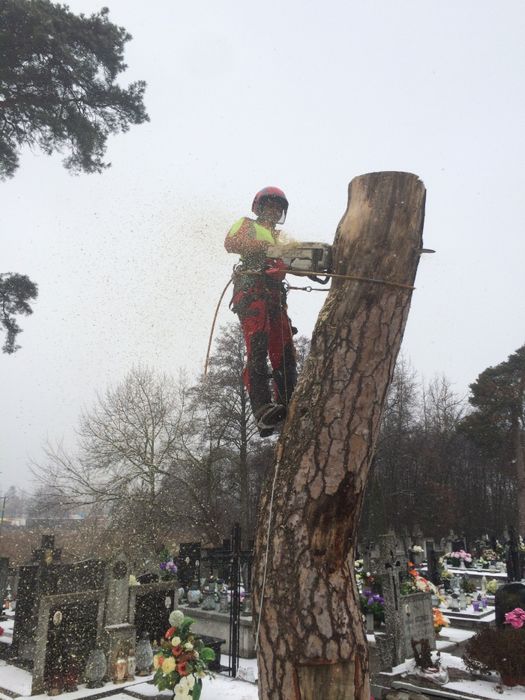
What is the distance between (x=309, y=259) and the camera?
3199 millimetres

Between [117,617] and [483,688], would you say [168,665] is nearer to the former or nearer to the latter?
[117,617]

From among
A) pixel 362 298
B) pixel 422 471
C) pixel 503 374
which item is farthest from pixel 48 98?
pixel 503 374

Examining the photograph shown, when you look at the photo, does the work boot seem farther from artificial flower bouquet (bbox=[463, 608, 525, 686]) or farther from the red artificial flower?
artificial flower bouquet (bbox=[463, 608, 525, 686])

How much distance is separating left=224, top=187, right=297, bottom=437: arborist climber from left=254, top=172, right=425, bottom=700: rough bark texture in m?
0.69

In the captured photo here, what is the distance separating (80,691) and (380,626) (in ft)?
17.7

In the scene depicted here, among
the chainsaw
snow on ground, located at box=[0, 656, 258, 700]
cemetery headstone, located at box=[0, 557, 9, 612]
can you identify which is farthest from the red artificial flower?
cemetery headstone, located at box=[0, 557, 9, 612]

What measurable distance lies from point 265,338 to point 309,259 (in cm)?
74

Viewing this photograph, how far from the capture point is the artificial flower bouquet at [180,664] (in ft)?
21.1

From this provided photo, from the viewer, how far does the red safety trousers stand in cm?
357

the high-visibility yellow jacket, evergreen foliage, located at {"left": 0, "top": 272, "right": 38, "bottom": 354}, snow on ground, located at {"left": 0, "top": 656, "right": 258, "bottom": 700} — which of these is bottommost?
snow on ground, located at {"left": 0, "top": 656, "right": 258, "bottom": 700}

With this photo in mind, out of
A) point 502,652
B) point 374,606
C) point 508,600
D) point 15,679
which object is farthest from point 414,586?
point 15,679

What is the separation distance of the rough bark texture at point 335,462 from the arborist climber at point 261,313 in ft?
2.28

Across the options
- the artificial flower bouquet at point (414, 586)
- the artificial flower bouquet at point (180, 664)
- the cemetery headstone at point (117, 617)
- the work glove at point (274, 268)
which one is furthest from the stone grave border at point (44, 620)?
the work glove at point (274, 268)

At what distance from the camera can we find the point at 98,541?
2477 cm
